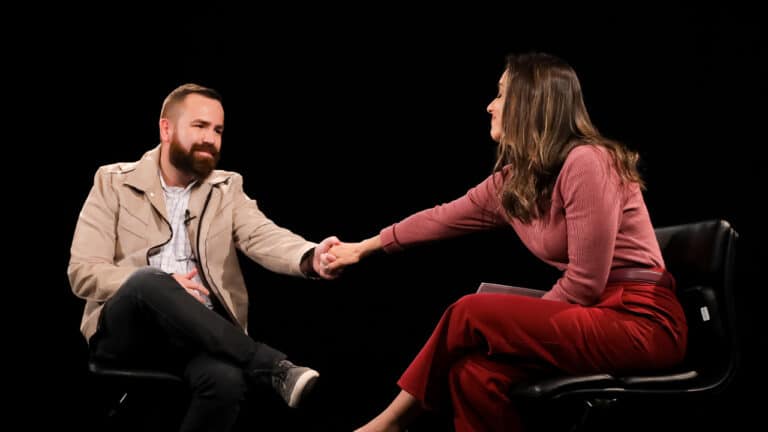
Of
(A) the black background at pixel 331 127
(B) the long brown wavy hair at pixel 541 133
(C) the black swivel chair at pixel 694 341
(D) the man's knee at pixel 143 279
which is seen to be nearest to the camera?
(C) the black swivel chair at pixel 694 341

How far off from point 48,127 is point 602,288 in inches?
93.6

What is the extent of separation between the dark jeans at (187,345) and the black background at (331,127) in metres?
0.98

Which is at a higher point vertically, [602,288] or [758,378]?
[602,288]

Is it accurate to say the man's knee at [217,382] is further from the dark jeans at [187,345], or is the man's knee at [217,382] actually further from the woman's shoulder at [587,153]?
the woman's shoulder at [587,153]

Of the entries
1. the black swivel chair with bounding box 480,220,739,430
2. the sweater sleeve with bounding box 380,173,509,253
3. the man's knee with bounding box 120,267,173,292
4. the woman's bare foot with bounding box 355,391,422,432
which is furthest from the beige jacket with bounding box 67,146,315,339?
the black swivel chair with bounding box 480,220,739,430

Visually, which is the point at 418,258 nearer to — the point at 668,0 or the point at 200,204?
the point at 200,204

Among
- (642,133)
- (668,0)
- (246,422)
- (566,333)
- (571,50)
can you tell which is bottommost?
(246,422)

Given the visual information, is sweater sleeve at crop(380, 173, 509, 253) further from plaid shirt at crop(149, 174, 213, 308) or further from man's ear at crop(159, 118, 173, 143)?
man's ear at crop(159, 118, 173, 143)

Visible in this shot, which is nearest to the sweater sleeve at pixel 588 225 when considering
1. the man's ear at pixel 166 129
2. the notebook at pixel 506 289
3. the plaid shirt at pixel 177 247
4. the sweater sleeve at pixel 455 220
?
the notebook at pixel 506 289

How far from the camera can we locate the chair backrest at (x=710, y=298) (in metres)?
1.79

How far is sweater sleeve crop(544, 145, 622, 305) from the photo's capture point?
178cm

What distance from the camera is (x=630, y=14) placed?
3025 millimetres

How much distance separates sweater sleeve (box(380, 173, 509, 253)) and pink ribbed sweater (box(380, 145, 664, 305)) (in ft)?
0.64

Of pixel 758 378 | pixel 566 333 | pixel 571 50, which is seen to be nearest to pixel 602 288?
pixel 566 333
